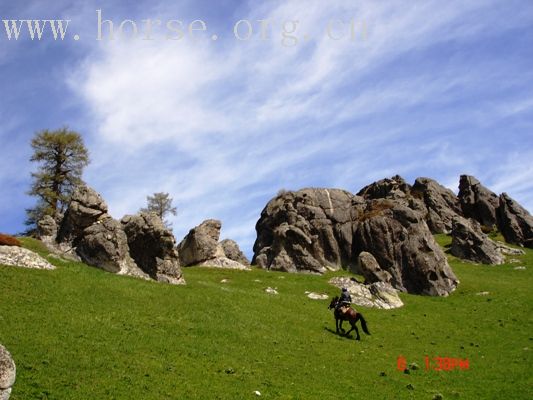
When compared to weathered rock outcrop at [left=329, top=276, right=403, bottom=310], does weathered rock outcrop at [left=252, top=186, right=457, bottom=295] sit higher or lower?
higher

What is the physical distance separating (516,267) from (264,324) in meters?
60.3

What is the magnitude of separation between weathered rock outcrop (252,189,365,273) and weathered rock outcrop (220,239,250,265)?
837 cm

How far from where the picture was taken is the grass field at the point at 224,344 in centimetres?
2403

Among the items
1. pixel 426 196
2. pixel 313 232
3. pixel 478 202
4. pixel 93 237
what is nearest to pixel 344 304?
pixel 93 237

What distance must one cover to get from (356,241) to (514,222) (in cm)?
5184

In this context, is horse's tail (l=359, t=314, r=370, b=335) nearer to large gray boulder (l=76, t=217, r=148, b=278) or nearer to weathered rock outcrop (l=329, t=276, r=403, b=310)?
weathered rock outcrop (l=329, t=276, r=403, b=310)

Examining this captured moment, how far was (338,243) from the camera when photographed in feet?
283

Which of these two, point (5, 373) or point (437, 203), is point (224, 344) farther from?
point (437, 203)

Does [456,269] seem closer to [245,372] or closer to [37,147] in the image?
[245,372]

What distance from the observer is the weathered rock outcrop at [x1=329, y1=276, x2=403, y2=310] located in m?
56.2

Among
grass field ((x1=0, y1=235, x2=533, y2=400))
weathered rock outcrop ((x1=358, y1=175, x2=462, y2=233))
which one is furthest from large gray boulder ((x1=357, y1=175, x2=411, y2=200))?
grass field ((x1=0, y1=235, x2=533, y2=400))

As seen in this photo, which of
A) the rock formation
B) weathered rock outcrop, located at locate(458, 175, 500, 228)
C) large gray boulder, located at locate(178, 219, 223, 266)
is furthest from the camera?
weathered rock outcrop, located at locate(458, 175, 500, 228)
